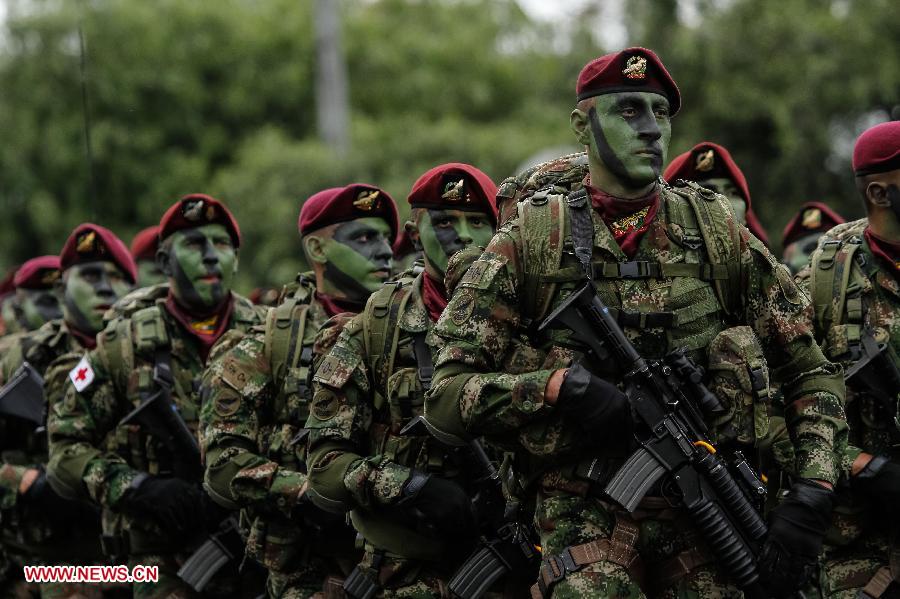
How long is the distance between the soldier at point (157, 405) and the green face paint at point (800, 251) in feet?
11.1

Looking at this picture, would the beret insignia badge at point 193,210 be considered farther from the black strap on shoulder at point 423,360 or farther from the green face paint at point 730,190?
the green face paint at point 730,190

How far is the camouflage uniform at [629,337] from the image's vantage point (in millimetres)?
5164

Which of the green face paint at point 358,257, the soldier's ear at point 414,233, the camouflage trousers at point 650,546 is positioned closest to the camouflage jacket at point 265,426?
the green face paint at point 358,257

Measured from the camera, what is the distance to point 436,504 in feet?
19.7

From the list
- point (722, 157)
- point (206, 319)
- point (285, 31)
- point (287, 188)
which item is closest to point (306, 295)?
point (206, 319)

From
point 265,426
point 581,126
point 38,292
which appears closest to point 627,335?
point 581,126

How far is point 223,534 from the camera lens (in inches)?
315

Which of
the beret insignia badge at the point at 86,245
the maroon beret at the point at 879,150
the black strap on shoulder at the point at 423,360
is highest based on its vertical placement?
the maroon beret at the point at 879,150

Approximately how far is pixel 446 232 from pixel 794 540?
240cm

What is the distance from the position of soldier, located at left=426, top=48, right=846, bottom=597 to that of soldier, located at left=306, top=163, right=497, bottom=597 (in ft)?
2.47

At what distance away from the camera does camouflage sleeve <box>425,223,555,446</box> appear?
5180mm

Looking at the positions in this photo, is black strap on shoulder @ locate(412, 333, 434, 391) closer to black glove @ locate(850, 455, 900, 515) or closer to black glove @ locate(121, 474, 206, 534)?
black glove @ locate(850, 455, 900, 515)

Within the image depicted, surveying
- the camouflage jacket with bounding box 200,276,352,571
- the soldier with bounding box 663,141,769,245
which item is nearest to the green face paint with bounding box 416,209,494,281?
the camouflage jacket with bounding box 200,276,352,571

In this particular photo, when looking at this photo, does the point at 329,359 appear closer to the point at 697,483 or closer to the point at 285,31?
the point at 697,483
